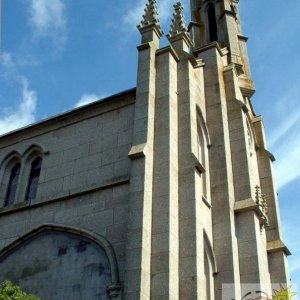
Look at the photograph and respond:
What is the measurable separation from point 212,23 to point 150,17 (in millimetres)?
12427

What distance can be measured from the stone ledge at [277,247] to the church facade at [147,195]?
1.8 inches

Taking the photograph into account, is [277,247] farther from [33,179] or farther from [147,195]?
[33,179]

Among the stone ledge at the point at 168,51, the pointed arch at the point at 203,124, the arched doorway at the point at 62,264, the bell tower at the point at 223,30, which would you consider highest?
the bell tower at the point at 223,30

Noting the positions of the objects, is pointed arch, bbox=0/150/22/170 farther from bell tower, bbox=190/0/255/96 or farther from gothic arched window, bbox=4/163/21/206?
bell tower, bbox=190/0/255/96

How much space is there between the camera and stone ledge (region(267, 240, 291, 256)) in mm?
21719

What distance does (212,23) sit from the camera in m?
32.5

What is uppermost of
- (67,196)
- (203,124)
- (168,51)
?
(168,51)

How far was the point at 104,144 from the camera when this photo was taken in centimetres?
1884

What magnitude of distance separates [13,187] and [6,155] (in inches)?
63.2

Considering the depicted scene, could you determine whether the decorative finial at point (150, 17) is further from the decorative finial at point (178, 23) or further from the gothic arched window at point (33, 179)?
the gothic arched window at point (33, 179)

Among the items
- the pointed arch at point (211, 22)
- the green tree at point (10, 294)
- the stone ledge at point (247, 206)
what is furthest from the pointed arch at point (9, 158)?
the pointed arch at point (211, 22)

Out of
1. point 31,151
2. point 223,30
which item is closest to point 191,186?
point 31,151

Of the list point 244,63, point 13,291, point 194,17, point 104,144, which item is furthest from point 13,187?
point 194,17

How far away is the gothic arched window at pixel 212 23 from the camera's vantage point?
103ft
